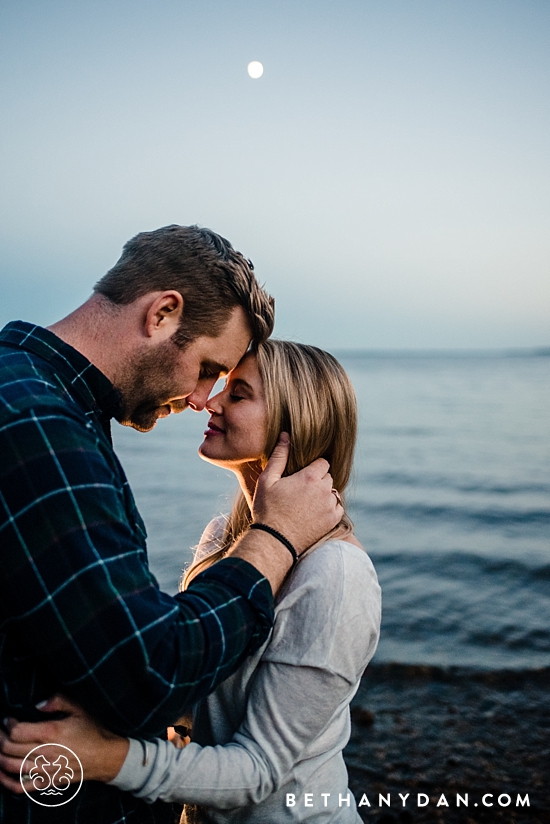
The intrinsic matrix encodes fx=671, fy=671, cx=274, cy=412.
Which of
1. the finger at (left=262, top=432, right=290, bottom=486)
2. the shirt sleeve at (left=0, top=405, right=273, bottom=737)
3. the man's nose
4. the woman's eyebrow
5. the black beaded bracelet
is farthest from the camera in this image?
the woman's eyebrow

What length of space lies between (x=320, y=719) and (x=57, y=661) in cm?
98

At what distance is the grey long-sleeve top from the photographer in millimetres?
2111

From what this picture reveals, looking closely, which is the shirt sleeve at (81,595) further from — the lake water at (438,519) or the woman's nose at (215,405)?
the lake water at (438,519)

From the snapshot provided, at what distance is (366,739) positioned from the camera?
5.11m

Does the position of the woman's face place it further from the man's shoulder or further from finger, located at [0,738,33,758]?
finger, located at [0,738,33,758]

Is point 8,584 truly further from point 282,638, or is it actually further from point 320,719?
point 320,719

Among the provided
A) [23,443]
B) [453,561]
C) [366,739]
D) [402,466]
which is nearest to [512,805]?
[366,739]

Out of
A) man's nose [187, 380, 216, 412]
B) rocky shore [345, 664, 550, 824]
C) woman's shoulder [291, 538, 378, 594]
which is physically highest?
man's nose [187, 380, 216, 412]

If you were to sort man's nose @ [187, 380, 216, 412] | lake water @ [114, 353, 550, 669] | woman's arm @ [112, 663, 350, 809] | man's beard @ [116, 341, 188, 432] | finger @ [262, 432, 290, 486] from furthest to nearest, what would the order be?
lake water @ [114, 353, 550, 669], man's nose @ [187, 380, 216, 412], finger @ [262, 432, 290, 486], man's beard @ [116, 341, 188, 432], woman's arm @ [112, 663, 350, 809]

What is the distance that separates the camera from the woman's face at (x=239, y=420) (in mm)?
2924

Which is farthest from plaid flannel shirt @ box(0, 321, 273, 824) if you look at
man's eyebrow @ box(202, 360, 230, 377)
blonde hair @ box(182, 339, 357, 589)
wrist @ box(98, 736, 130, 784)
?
blonde hair @ box(182, 339, 357, 589)

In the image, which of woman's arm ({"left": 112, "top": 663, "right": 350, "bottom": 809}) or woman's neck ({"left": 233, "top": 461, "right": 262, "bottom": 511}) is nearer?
woman's arm ({"left": 112, "top": 663, "right": 350, "bottom": 809})

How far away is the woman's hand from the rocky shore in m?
3.07

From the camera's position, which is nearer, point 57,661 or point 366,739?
point 57,661
